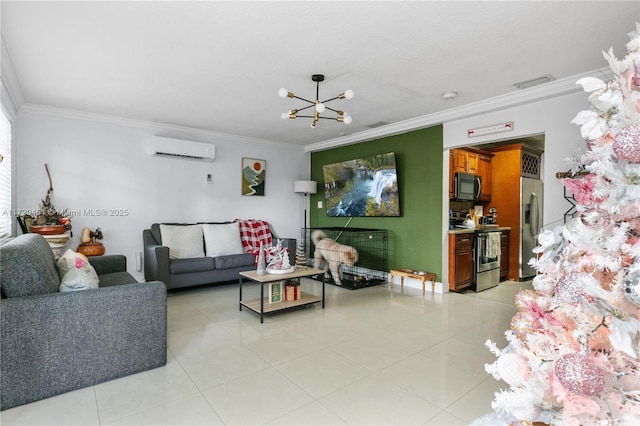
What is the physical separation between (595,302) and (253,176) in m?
5.45

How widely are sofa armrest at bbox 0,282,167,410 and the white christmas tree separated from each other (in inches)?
82.0

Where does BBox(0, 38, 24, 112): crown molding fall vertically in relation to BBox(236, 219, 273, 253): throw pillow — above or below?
above

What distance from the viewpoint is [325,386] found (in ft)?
6.87

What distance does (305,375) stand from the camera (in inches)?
87.7

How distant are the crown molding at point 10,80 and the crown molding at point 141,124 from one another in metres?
0.24

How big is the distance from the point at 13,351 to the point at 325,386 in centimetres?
177

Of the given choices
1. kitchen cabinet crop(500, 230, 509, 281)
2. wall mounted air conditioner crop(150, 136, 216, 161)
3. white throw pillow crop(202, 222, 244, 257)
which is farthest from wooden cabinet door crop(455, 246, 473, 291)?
wall mounted air conditioner crop(150, 136, 216, 161)

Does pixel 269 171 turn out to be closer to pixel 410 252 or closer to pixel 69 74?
pixel 410 252

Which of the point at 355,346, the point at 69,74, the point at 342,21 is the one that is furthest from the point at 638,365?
the point at 69,74

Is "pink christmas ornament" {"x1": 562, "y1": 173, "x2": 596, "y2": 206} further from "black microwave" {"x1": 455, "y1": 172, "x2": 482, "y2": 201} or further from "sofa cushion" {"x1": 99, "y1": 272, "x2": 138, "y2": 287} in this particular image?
"black microwave" {"x1": 455, "y1": 172, "x2": 482, "y2": 201}

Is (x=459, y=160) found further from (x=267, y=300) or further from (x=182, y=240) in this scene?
(x=182, y=240)

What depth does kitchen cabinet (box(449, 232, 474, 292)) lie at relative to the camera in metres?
4.58

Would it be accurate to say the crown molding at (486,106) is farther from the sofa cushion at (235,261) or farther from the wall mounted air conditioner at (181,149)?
the sofa cushion at (235,261)

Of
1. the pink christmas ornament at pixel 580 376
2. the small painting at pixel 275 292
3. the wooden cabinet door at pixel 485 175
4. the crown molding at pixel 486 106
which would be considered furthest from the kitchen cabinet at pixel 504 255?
the pink christmas ornament at pixel 580 376
